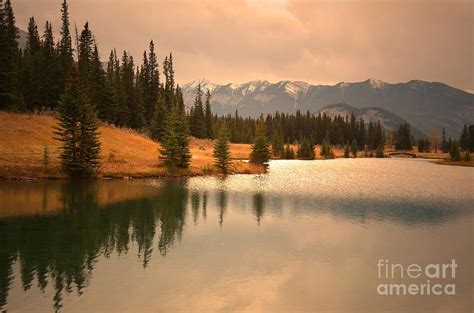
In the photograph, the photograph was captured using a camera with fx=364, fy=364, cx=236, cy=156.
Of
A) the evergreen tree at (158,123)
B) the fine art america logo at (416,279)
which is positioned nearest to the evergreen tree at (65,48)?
the evergreen tree at (158,123)

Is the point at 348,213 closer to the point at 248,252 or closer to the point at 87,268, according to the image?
the point at 248,252

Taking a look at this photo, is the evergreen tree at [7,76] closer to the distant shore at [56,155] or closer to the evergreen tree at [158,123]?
the distant shore at [56,155]

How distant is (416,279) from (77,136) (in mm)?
57233

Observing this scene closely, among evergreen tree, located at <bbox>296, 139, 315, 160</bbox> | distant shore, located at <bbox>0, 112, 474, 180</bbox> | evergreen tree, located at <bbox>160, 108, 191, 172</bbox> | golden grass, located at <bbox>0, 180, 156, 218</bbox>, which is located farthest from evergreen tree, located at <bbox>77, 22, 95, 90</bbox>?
evergreen tree, located at <bbox>296, 139, 315, 160</bbox>

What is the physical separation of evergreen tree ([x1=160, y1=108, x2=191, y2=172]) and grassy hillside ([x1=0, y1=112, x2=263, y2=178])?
199cm

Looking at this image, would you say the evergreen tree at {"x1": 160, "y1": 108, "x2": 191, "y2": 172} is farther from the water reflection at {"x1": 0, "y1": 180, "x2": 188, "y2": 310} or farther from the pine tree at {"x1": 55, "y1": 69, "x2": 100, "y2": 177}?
the water reflection at {"x1": 0, "y1": 180, "x2": 188, "y2": 310}

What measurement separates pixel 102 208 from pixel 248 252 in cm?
2023

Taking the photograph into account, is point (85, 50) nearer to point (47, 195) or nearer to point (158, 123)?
point (158, 123)

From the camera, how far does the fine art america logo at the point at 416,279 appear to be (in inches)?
827

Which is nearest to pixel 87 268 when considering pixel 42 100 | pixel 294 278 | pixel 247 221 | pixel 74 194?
Result: pixel 294 278

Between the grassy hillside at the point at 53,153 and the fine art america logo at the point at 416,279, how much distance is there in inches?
2003

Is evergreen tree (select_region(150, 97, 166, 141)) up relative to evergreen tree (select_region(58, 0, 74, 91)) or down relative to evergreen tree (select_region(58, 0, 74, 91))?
down

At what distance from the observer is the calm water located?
19.0 m

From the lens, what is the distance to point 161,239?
29766mm
